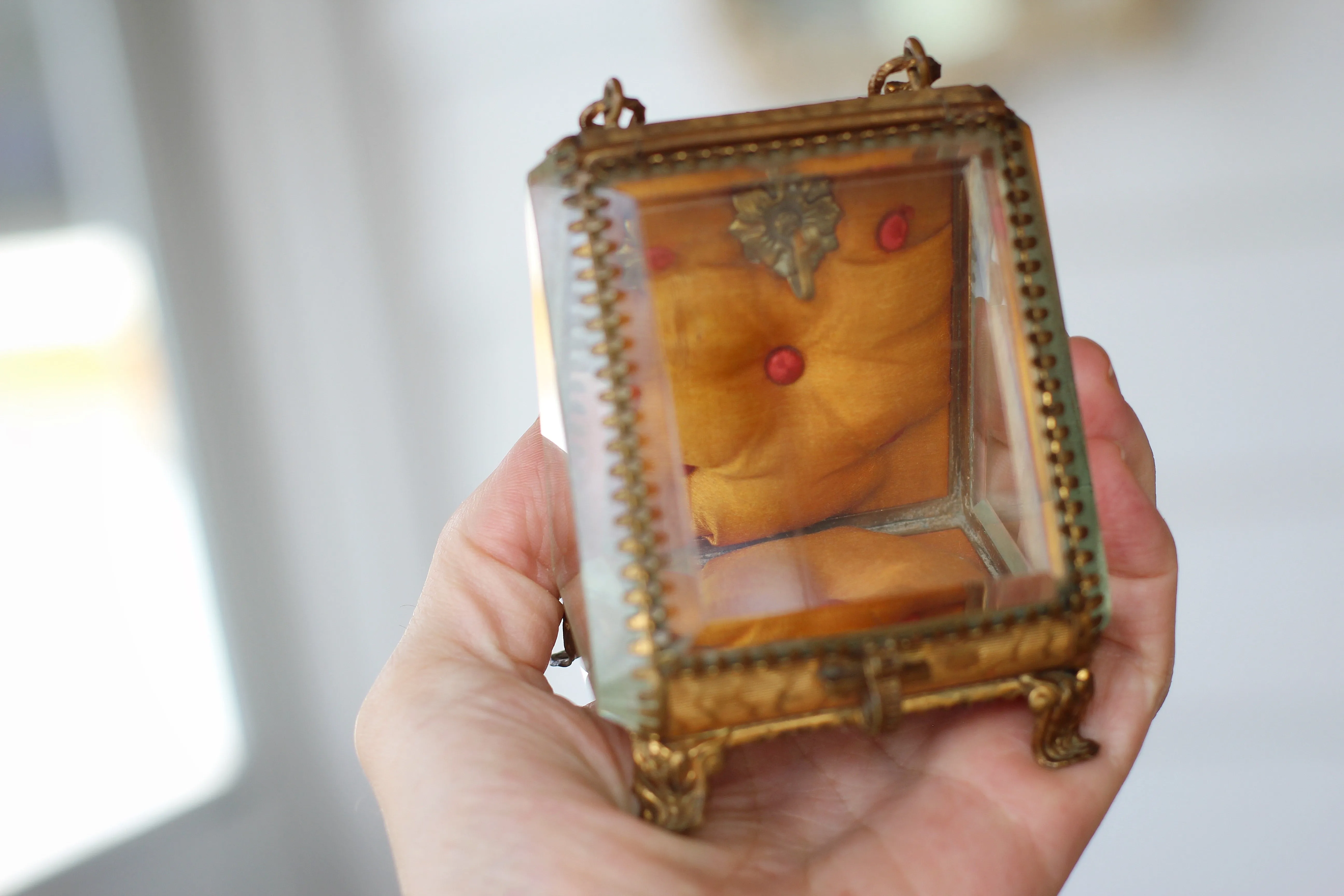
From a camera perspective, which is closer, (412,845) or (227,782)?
(412,845)

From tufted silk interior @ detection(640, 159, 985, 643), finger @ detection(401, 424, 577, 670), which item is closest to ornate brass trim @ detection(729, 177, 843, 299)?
tufted silk interior @ detection(640, 159, 985, 643)

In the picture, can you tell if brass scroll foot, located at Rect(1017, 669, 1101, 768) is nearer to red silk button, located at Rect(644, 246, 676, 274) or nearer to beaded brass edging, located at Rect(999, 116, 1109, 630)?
beaded brass edging, located at Rect(999, 116, 1109, 630)

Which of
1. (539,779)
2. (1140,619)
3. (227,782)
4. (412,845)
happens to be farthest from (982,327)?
(227,782)

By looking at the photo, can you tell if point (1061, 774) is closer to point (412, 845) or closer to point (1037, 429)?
point (1037, 429)

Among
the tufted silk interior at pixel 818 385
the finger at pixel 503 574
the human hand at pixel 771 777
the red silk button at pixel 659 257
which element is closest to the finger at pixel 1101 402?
the human hand at pixel 771 777

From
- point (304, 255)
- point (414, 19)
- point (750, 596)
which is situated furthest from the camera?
point (304, 255)

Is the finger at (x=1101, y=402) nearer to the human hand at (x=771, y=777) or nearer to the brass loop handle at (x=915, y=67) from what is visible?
the human hand at (x=771, y=777)
